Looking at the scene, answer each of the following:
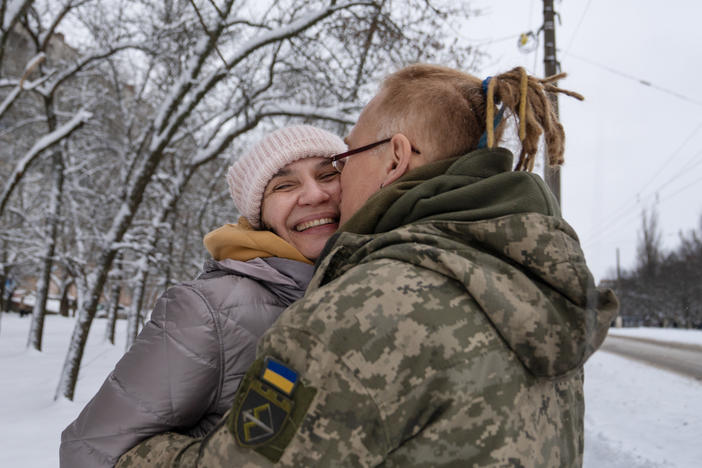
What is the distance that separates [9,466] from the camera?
480cm

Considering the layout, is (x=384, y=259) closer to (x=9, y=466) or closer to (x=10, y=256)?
(x=9, y=466)

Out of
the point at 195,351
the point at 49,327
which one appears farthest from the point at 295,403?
the point at 49,327

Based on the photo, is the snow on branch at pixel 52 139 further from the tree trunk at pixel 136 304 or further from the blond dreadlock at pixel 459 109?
the blond dreadlock at pixel 459 109

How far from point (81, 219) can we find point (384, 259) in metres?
18.4

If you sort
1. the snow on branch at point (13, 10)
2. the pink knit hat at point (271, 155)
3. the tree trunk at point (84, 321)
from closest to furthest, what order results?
the pink knit hat at point (271, 155), the snow on branch at point (13, 10), the tree trunk at point (84, 321)

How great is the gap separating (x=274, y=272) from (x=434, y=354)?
0.93 metres

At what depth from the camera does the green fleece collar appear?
111 centimetres

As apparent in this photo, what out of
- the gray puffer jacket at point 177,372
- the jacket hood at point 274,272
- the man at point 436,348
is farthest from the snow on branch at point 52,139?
the man at point 436,348

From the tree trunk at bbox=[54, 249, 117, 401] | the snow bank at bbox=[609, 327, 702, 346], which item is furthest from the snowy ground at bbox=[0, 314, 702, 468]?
the snow bank at bbox=[609, 327, 702, 346]

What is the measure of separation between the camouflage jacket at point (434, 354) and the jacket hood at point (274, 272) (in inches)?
27.1

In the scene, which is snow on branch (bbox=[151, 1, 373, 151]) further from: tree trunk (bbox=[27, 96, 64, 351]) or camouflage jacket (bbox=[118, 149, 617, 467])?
camouflage jacket (bbox=[118, 149, 617, 467])

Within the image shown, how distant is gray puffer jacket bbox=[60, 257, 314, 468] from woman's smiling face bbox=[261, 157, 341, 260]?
370 mm

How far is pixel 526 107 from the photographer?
139 cm

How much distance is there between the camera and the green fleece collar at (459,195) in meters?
1.11
